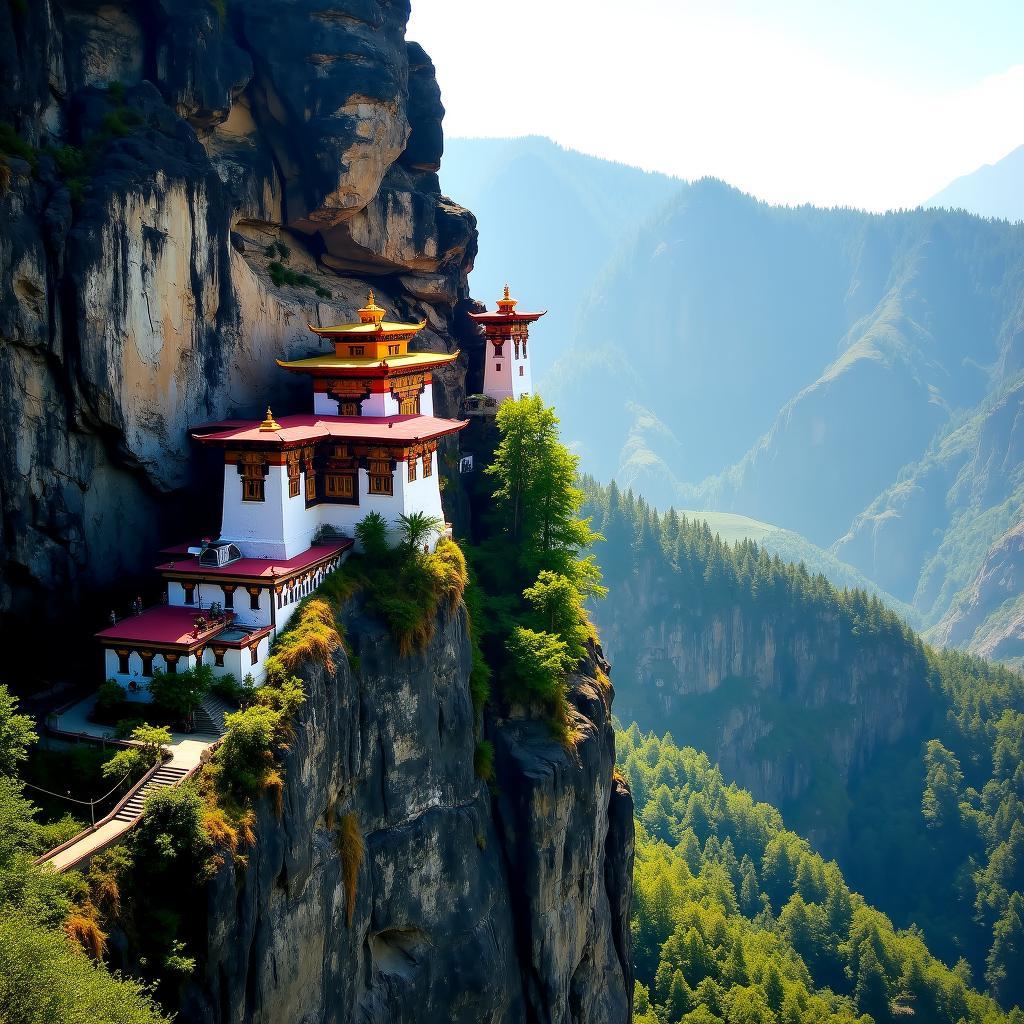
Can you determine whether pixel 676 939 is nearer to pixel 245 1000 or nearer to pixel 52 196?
pixel 245 1000

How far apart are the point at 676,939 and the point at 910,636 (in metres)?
103

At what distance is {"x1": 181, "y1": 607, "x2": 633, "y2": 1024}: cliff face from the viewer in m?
30.4

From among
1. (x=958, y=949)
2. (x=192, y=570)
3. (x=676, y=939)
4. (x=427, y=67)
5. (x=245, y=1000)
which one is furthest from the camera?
(x=958, y=949)

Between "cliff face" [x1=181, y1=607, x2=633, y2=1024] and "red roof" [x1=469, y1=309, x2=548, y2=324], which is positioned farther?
"red roof" [x1=469, y1=309, x2=548, y2=324]

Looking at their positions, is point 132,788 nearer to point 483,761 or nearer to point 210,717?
point 210,717

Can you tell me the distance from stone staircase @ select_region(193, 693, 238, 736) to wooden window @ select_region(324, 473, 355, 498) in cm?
1133

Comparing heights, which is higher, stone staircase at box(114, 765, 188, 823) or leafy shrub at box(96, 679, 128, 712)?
leafy shrub at box(96, 679, 128, 712)

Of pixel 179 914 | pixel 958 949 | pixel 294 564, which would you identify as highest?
pixel 294 564

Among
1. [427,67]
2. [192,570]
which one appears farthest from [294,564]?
[427,67]

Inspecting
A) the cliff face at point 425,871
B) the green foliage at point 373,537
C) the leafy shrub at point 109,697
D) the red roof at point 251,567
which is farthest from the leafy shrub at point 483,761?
the leafy shrub at point 109,697

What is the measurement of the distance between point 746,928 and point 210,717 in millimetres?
74174

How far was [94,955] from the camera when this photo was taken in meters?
25.0

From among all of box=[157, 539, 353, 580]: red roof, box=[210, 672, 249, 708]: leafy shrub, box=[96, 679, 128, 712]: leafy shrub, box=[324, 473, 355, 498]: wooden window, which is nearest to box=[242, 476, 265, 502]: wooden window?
box=[157, 539, 353, 580]: red roof

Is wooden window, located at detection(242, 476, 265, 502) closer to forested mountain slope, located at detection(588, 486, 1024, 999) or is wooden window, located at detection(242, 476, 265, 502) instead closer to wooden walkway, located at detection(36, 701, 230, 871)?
wooden walkway, located at detection(36, 701, 230, 871)
